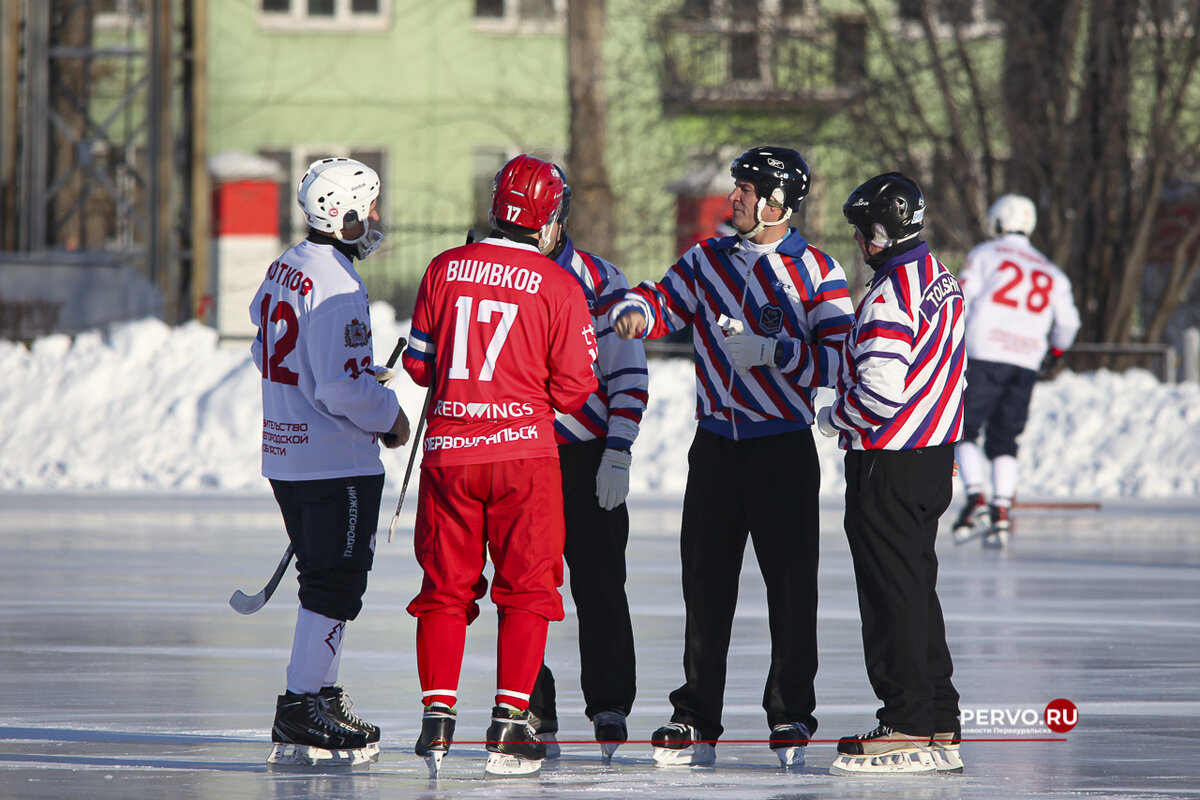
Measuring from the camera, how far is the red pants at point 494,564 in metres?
5.47

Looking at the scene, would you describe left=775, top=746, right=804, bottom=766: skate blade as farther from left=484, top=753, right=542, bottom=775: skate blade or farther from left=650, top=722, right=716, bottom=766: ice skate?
left=484, top=753, right=542, bottom=775: skate blade

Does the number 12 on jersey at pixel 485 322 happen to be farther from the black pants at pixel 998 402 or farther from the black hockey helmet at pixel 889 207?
the black pants at pixel 998 402

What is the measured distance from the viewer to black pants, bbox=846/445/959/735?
18.5 ft

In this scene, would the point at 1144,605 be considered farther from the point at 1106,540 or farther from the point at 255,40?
the point at 255,40

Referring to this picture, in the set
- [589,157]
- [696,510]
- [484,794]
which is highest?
[589,157]

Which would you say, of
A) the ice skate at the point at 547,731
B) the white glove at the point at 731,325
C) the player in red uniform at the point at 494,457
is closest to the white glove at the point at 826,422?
the white glove at the point at 731,325

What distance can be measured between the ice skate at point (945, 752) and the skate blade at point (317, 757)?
173cm

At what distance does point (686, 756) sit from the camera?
5.69 meters

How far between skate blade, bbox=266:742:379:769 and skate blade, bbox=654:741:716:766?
0.89 meters

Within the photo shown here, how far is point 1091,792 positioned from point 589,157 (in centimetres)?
1695

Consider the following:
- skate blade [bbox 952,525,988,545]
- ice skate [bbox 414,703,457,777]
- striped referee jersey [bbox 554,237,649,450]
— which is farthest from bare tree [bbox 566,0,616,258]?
ice skate [bbox 414,703,457,777]

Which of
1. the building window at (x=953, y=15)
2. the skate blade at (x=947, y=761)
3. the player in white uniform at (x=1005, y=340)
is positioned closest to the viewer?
the skate blade at (x=947, y=761)

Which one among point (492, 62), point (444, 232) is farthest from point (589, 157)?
point (492, 62)

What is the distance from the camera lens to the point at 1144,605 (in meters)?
9.36
